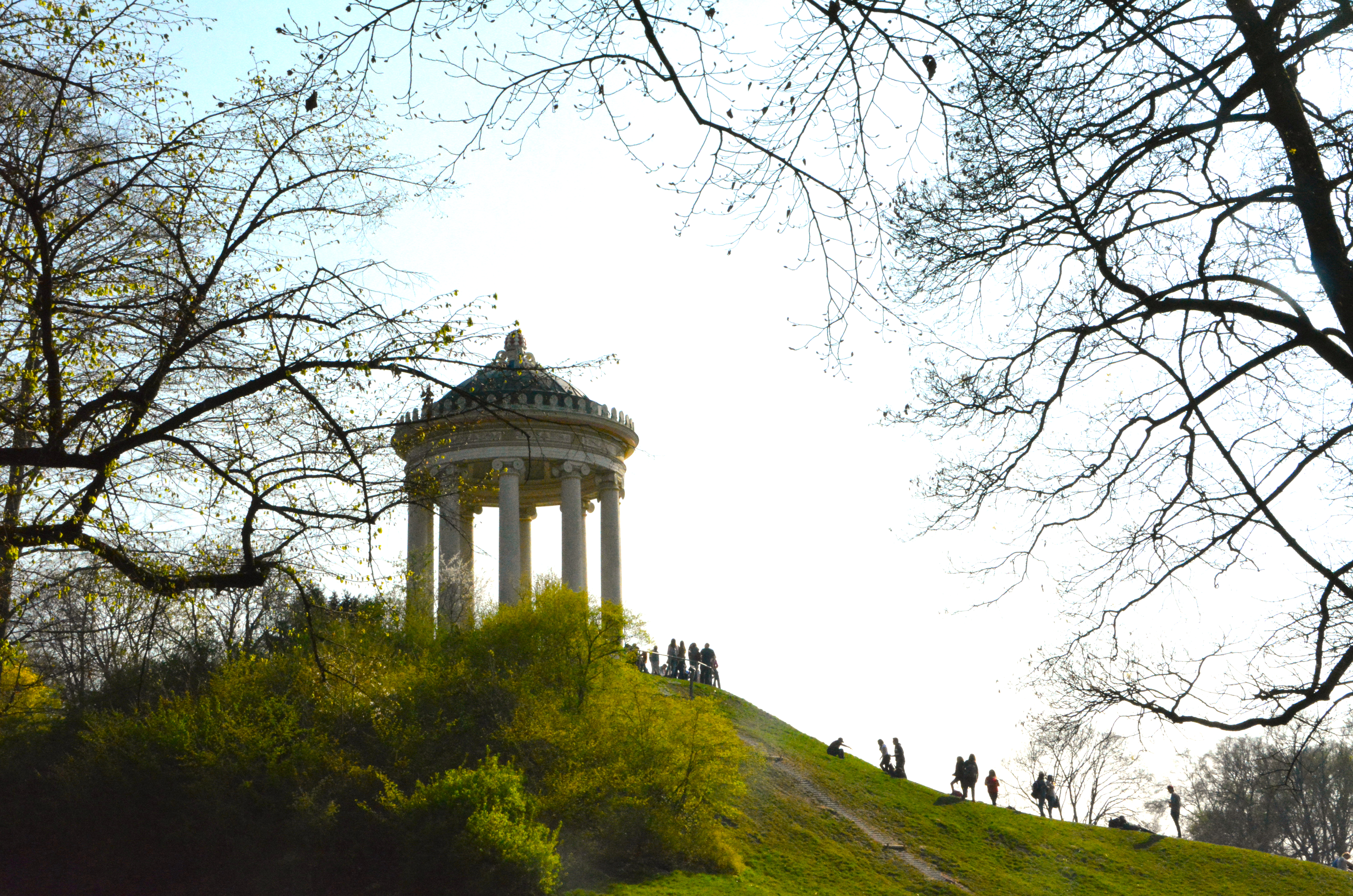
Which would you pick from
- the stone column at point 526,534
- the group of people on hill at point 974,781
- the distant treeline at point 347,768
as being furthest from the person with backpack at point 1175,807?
the stone column at point 526,534

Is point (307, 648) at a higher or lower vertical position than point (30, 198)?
lower

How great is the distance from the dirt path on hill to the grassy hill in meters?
0.15

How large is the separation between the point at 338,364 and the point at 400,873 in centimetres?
1248

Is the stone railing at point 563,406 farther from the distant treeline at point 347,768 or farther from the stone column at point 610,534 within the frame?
the distant treeline at point 347,768

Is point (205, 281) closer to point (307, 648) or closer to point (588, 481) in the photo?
point (307, 648)

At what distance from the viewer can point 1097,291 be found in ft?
31.8

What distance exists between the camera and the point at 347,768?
20.2m

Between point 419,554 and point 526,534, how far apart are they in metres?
12.1

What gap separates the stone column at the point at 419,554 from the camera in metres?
10.1

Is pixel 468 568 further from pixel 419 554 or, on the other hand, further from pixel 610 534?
pixel 610 534

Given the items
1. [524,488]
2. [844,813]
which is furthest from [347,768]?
[524,488]

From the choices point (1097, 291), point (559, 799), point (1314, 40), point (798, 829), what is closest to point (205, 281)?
point (1097, 291)

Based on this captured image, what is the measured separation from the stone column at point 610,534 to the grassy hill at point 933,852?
8081 mm

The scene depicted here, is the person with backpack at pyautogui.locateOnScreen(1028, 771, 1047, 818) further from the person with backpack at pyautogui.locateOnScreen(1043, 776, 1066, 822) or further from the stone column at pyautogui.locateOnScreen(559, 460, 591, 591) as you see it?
the stone column at pyautogui.locateOnScreen(559, 460, 591, 591)
